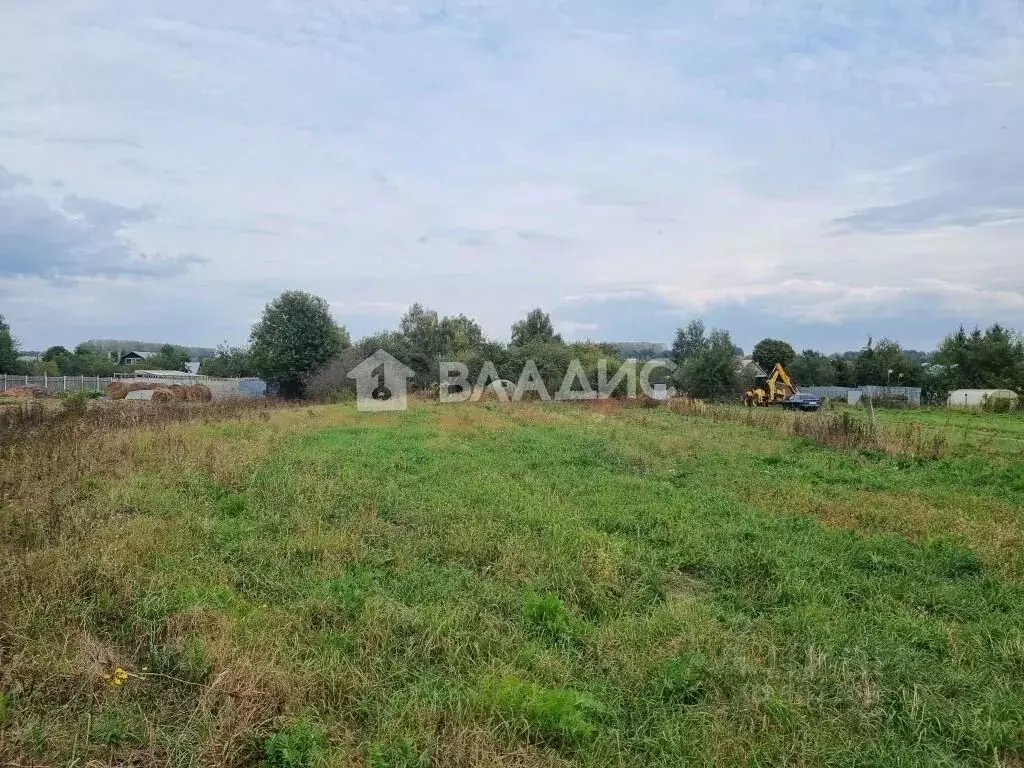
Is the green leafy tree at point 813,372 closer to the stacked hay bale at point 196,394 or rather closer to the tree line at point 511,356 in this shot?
the tree line at point 511,356

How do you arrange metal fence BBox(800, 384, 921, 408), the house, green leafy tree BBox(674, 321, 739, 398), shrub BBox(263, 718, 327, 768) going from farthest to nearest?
the house → metal fence BBox(800, 384, 921, 408) → green leafy tree BBox(674, 321, 739, 398) → shrub BBox(263, 718, 327, 768)

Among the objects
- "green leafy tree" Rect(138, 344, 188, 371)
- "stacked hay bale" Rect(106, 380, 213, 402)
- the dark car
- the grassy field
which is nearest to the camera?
the grassy field

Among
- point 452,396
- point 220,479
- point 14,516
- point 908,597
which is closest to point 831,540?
point 908,597

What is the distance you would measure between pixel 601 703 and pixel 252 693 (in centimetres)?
169

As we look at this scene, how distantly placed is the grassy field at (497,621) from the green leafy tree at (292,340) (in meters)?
23.1

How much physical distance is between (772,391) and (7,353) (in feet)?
152

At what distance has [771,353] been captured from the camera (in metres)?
53.5

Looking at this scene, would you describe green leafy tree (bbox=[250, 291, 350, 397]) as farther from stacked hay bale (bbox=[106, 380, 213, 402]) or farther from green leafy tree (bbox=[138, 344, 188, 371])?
green leafy tree (bbox=[138, 344, 188, 371])

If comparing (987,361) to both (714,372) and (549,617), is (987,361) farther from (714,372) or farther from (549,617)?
(549,617)

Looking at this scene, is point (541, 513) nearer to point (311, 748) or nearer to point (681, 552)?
point (681, 552)

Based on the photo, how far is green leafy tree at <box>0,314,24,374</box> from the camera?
1586 inches

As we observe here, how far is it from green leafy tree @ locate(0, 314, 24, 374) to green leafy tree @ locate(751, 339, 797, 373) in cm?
5483

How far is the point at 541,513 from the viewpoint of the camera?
6.49 meters

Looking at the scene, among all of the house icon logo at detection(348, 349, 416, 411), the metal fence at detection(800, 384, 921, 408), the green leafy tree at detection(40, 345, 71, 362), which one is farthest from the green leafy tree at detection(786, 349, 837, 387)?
the green leafy tree at detection(40, 345, 71, 362)
